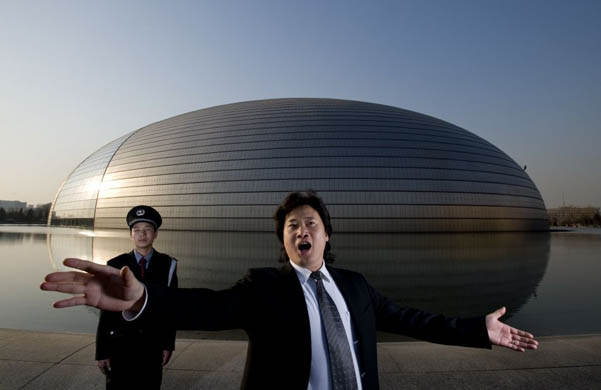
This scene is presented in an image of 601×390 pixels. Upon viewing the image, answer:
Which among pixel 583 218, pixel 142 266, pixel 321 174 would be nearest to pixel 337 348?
pixel 142 266

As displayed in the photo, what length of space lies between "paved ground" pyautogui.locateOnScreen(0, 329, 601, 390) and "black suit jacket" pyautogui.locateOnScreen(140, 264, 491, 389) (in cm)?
176

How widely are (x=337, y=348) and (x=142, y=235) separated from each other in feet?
5.72

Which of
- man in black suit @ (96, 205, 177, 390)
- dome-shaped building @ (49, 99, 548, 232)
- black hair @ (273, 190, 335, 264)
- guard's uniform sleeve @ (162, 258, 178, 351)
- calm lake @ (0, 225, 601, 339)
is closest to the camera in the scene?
black hair @ (273, 190, 335, 264)

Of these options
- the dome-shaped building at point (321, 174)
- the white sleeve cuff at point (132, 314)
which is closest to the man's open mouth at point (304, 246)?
the white sleeve cuff at point (132, 314)

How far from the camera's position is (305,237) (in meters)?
1.61

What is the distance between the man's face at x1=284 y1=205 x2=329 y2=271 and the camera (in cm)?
158

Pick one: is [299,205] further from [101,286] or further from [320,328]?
[101,286]

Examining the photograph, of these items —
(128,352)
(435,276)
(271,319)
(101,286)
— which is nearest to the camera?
(101,286)

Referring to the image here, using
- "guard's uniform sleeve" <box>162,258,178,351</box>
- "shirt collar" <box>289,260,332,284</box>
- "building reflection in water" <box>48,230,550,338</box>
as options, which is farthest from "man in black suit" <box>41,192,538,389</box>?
"building reflection in water" <box>48,230,550,338</box>

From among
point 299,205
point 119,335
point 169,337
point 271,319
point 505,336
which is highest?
point 299,205

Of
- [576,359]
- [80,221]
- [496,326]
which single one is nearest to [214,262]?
[576,359]

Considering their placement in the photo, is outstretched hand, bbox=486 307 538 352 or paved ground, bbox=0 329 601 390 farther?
paved ground, bbox=0 329 601 390

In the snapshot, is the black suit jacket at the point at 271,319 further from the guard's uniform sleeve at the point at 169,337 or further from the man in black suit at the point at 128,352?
the guard's uniform sleeve at the point at 169,337

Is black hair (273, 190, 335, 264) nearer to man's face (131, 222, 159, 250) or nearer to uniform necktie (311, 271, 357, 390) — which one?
uniform necktie (311, 271, 357, 390)
